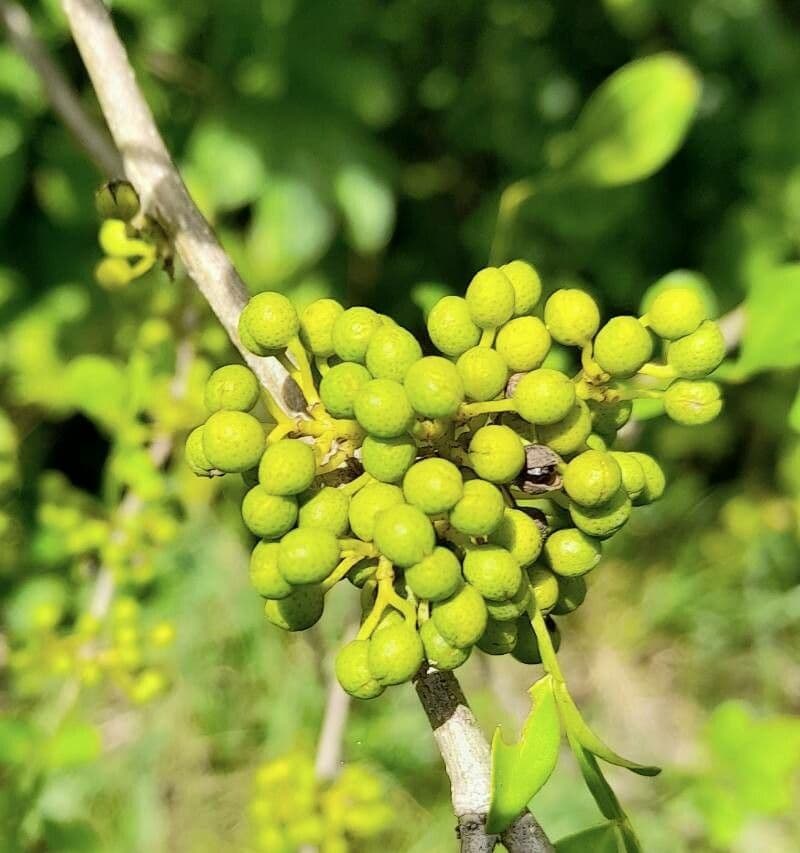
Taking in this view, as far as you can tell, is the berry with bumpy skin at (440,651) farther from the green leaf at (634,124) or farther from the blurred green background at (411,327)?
the green leaf at (634,124)

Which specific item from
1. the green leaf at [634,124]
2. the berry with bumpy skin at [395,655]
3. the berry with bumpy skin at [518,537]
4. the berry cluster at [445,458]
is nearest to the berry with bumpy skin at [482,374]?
the berry cluster at [445,458]

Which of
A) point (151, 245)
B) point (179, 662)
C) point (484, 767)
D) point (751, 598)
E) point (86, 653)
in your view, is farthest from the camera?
point (751, 598)

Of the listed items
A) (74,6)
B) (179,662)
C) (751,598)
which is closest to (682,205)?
(751,598)

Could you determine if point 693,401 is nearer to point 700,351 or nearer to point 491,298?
point 700,351

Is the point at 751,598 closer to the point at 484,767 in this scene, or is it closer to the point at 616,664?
the point at 616,664

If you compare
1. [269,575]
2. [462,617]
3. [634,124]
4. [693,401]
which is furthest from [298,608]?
[634,124]
